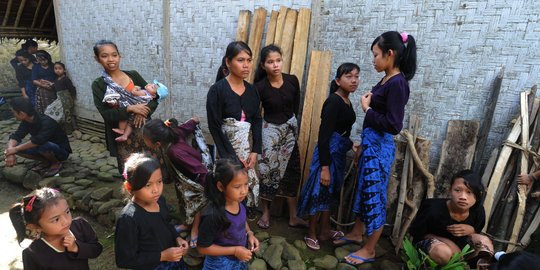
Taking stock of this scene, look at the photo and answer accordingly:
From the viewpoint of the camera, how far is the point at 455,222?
7.94 feet

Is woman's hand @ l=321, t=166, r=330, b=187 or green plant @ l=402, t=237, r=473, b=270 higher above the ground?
woman's hand @ l=321, t=166, r=330, b=187

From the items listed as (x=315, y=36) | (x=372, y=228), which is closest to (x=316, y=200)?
(x=372, y=228)

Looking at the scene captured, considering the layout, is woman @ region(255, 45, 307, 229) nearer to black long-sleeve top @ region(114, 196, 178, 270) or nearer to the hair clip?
black long-sleeve top @ region(114, 196, 178, 270)

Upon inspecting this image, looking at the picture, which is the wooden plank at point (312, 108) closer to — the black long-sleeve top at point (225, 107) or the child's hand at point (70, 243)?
the black long-sleeve top at point (225, 107)

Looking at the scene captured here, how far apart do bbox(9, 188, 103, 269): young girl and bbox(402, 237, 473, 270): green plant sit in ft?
7.57

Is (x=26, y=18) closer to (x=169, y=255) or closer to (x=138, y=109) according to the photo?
(x=138, y=109)

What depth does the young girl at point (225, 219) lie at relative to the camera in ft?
6.19

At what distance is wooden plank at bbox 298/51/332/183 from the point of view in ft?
10.8

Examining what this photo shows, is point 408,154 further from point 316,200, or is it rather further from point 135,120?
point 135,120

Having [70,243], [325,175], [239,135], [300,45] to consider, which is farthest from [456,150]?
[70,243]

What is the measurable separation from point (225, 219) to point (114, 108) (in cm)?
167

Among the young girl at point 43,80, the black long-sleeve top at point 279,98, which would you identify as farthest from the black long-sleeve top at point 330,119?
the young girl at point 43,80

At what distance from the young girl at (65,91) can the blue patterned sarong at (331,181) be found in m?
5.56

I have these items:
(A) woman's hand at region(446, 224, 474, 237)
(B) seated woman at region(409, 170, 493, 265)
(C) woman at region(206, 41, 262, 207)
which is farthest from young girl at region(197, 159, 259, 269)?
(A) woman's hand at region(446, 224, 474, 237)
